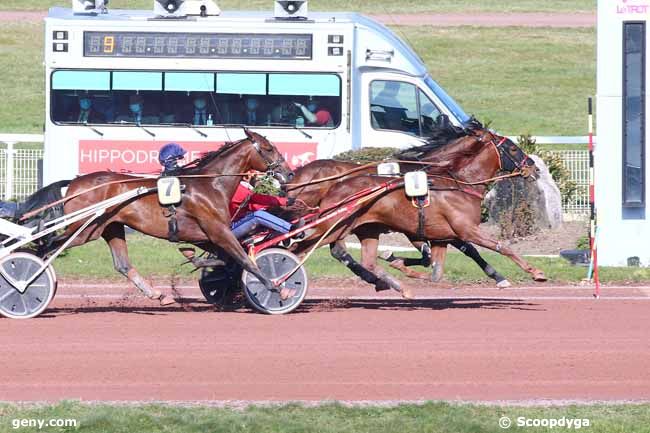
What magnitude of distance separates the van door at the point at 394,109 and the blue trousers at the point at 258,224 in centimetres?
718

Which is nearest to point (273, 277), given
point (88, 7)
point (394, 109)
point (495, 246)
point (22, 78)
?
point (495, 246)

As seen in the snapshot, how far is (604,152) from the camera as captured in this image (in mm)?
16359

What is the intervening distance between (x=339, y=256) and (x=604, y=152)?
456 cm

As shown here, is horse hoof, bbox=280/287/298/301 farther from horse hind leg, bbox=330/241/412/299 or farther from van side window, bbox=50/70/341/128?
van side window, bbox=50/70/341/128

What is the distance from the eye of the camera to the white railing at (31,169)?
21.4m

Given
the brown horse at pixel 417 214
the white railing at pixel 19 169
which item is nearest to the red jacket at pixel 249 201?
the brown horse at pixel 417 214

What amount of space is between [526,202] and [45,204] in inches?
312

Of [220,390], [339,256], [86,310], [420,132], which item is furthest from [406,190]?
A: [420,132]

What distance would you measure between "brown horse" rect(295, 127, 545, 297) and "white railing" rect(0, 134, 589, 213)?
324 inches

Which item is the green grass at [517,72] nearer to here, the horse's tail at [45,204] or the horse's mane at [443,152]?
the horse's mane at [443,152]

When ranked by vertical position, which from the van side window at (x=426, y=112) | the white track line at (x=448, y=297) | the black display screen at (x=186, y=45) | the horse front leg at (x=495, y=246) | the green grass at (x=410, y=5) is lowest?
the white track line at (x=448, y=297)

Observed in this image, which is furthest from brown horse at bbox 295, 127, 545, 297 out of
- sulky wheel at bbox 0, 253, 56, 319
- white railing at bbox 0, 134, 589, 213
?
white railing at bbox 0, 134, 589, 213

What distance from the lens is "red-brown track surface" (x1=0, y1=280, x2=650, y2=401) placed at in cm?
927

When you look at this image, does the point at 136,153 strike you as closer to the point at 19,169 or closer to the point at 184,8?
the point at 184,8
